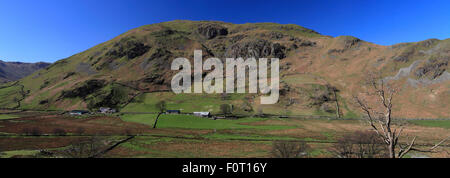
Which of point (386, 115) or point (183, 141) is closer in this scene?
point (386, 115)

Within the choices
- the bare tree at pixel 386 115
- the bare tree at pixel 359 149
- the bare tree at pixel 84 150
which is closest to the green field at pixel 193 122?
the bare tree at pixel 359 149

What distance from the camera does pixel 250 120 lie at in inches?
3612

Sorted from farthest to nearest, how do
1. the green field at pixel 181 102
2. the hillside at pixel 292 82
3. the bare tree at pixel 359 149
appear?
the green field at pixel 181 102, the hillside at pixel 292 82, the bare tree at pixel 359 149

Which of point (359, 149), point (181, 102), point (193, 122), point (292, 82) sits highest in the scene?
point (292, 82)

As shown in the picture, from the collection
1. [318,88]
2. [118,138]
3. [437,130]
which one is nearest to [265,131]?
[118,138]

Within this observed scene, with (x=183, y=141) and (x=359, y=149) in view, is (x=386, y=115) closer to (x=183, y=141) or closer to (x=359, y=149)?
(x=359, y=149)

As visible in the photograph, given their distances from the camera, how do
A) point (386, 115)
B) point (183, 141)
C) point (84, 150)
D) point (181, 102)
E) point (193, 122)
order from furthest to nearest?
point (181, 102) → point (193, 122) → point (183, 141) → point (84, 150) → point (386, 115)

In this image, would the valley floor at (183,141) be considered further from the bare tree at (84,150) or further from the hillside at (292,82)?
the hillside at (292,82)

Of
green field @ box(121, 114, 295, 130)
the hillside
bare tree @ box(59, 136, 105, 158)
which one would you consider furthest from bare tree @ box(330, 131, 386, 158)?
the hillside

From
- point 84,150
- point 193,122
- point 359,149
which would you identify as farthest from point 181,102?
point 359,149

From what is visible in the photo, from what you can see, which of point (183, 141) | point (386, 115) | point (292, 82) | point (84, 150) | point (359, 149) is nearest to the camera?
point (386, 115)

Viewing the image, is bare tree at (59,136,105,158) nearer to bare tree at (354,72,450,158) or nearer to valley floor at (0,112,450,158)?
valley floor at (0,112,450,158)

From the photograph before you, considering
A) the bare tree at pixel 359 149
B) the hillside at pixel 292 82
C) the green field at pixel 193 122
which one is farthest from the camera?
the hillside at pixel 292 82

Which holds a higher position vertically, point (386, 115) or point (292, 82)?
point (292, 82)
